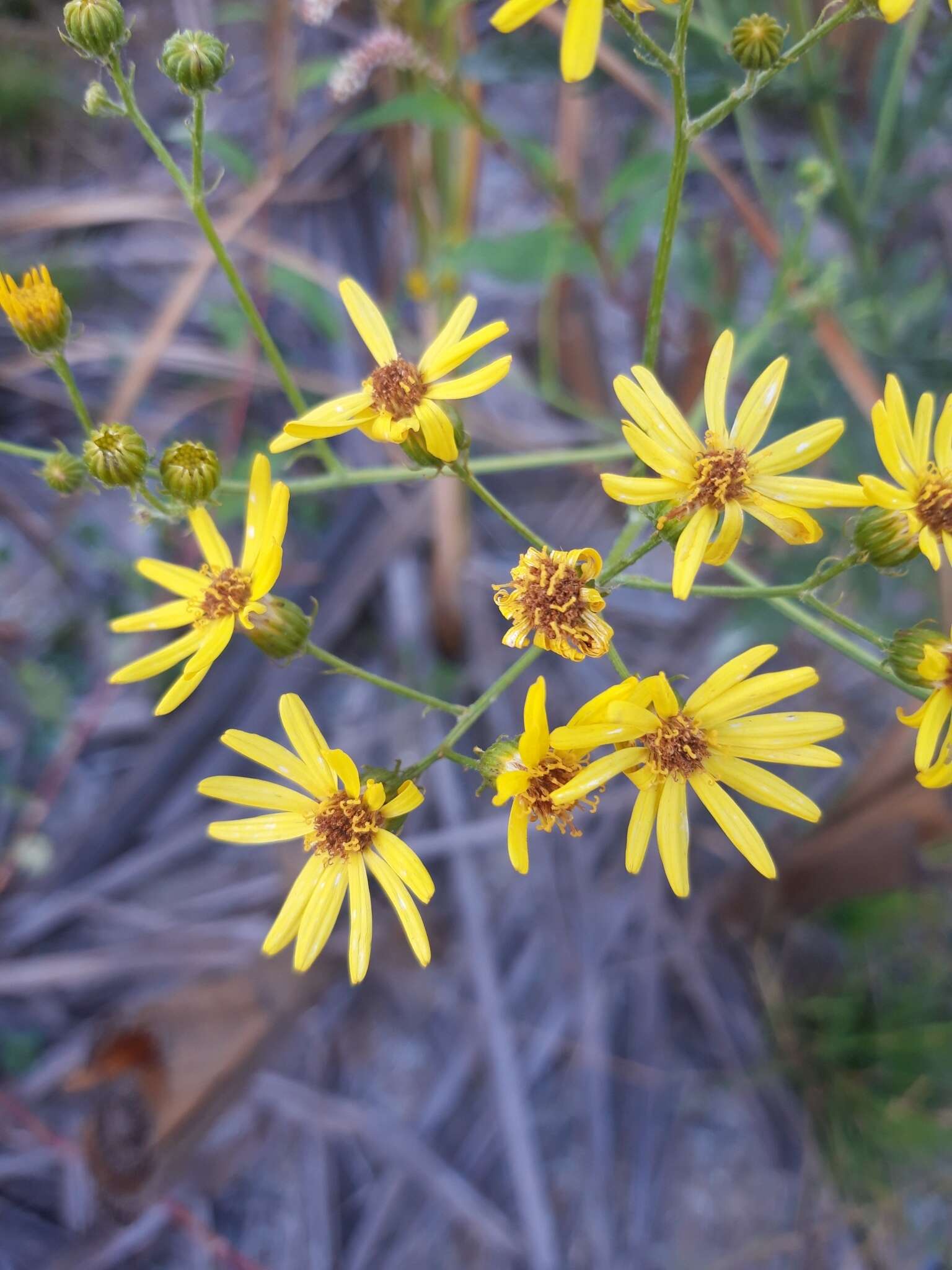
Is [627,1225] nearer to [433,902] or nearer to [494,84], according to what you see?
[433,902]

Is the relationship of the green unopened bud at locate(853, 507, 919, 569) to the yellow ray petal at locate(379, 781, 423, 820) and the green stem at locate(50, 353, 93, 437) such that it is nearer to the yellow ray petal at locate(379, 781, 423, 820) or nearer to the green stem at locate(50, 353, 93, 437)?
the yellow ray petal at locate(379, 781, 423, 820)

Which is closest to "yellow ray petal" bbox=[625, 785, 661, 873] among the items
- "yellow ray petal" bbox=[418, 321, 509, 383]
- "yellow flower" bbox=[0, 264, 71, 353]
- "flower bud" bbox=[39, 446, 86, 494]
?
"yellow ray petal" bbox=[418, 321, 509, 383]

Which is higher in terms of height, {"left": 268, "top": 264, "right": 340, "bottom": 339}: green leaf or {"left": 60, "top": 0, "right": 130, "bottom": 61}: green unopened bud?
{"left": 268, "top": 264, "right": 340, "bottom": 339}: green leaf

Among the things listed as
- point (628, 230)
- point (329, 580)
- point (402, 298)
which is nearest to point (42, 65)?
point (402, 298)

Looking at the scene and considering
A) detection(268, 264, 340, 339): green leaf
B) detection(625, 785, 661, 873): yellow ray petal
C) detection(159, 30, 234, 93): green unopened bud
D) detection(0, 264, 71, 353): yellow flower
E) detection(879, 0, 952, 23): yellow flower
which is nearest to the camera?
detection(879, 0, 952, 23): yellow flower

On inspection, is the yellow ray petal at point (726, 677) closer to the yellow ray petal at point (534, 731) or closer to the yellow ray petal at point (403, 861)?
the yellow ray petal at point (534, 731)

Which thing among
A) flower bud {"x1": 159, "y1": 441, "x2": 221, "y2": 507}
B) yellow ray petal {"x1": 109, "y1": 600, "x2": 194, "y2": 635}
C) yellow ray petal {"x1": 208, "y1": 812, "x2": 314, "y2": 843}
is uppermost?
flower bud {"x1": 159, "y1": 441, "x2": 221, "y2": 507}
